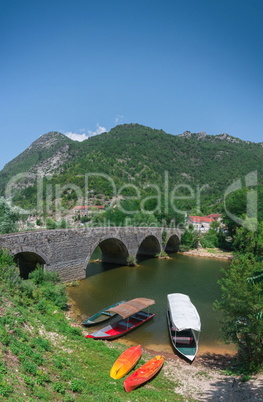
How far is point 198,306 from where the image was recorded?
18719 mm

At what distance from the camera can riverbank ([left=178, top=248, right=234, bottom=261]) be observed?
132 ft

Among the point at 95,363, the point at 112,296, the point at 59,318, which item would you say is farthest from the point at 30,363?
the point at 112,296

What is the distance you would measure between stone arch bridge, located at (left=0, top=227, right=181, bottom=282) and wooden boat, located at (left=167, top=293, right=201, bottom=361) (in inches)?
385

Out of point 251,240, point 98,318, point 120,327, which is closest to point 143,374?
point 120,327

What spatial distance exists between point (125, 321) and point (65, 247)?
8.46 metres

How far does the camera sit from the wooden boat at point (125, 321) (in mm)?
13516

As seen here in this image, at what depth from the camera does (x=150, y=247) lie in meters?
39.6

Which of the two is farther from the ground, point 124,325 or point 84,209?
point 84,209

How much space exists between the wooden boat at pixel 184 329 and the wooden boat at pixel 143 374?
91.8 inches

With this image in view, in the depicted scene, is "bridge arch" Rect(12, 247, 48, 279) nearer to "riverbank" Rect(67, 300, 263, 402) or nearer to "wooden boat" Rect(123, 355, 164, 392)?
"riverbank" Rect(67, 300, 263, 402)

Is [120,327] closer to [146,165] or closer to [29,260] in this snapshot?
[29,260]

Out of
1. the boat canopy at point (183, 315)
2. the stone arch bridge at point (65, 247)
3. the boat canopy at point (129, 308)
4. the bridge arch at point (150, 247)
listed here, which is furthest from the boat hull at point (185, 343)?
the bridge arch at point (150, 247)

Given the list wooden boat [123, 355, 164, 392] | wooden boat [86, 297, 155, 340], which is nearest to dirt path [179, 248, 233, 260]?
wooden boat [86, 297, 155, 340]

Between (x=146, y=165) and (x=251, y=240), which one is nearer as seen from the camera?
(x=251, y=240)
